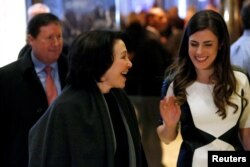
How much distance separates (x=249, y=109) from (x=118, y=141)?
0.73 meters

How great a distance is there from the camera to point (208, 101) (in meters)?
2.63

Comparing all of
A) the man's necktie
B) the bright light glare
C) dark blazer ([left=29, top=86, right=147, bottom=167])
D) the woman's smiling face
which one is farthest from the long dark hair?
the bright light glare

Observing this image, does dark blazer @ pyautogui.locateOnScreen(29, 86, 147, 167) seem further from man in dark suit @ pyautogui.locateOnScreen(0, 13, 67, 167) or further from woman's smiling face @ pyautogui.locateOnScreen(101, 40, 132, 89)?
man in dark suit @ pyautogui.locateOnScreen(0, 13, 67, 167)

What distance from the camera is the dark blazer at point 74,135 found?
227 cm

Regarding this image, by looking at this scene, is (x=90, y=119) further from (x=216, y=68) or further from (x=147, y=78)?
(x=147, y=78)

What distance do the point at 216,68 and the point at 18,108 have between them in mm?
1291

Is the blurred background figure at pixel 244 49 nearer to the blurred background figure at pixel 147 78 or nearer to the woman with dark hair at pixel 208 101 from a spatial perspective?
the woman with dark hair at pixel 208 101

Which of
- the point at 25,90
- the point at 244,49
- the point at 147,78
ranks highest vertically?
the point at 244,49

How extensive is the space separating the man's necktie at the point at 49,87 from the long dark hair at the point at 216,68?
36.0 inches

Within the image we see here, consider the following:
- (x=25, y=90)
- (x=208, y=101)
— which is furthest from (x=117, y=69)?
(x=25, y=90)

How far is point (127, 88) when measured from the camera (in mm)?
6594

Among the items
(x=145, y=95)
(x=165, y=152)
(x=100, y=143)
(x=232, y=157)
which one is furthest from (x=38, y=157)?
(x=145, y=95)

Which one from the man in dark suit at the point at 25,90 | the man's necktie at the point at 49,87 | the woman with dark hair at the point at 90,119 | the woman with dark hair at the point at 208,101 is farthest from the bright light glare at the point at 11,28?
the woman with dark hair at the point at 208,101

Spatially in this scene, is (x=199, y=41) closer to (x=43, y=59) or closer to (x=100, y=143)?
(x=100, y=143)
